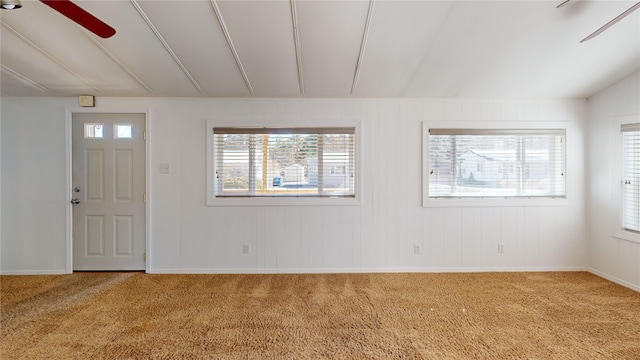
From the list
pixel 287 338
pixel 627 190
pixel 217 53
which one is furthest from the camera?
pixel 627 190

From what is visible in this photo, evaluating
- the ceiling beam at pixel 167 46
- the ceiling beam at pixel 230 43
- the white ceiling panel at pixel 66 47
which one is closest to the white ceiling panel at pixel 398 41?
the ceiling beam at pixel 230 43

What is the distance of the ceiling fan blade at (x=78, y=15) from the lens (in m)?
1.41

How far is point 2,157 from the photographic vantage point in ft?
11.6

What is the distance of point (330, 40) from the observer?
8.37 ft

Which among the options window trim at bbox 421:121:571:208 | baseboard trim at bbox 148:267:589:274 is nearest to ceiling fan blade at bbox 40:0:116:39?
baseboard trim at bbox 148:267:589:274

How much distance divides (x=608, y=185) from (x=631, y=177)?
227mm

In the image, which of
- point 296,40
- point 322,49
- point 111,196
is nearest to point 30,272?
point 111,196

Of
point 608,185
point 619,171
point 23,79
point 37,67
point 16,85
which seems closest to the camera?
point 37,67

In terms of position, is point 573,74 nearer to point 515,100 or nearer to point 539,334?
point 515,100

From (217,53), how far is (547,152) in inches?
167

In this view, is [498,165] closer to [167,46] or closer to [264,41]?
[264,41]

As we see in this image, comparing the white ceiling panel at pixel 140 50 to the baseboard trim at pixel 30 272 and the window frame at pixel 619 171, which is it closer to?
the baseboard trim at pixel 30 272

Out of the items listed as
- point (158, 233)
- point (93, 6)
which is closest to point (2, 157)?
point (158, 233)

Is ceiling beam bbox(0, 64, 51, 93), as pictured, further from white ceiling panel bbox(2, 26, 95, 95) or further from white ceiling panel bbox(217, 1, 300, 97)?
white ceiling panel bbox(217, 1, 300, 97)
